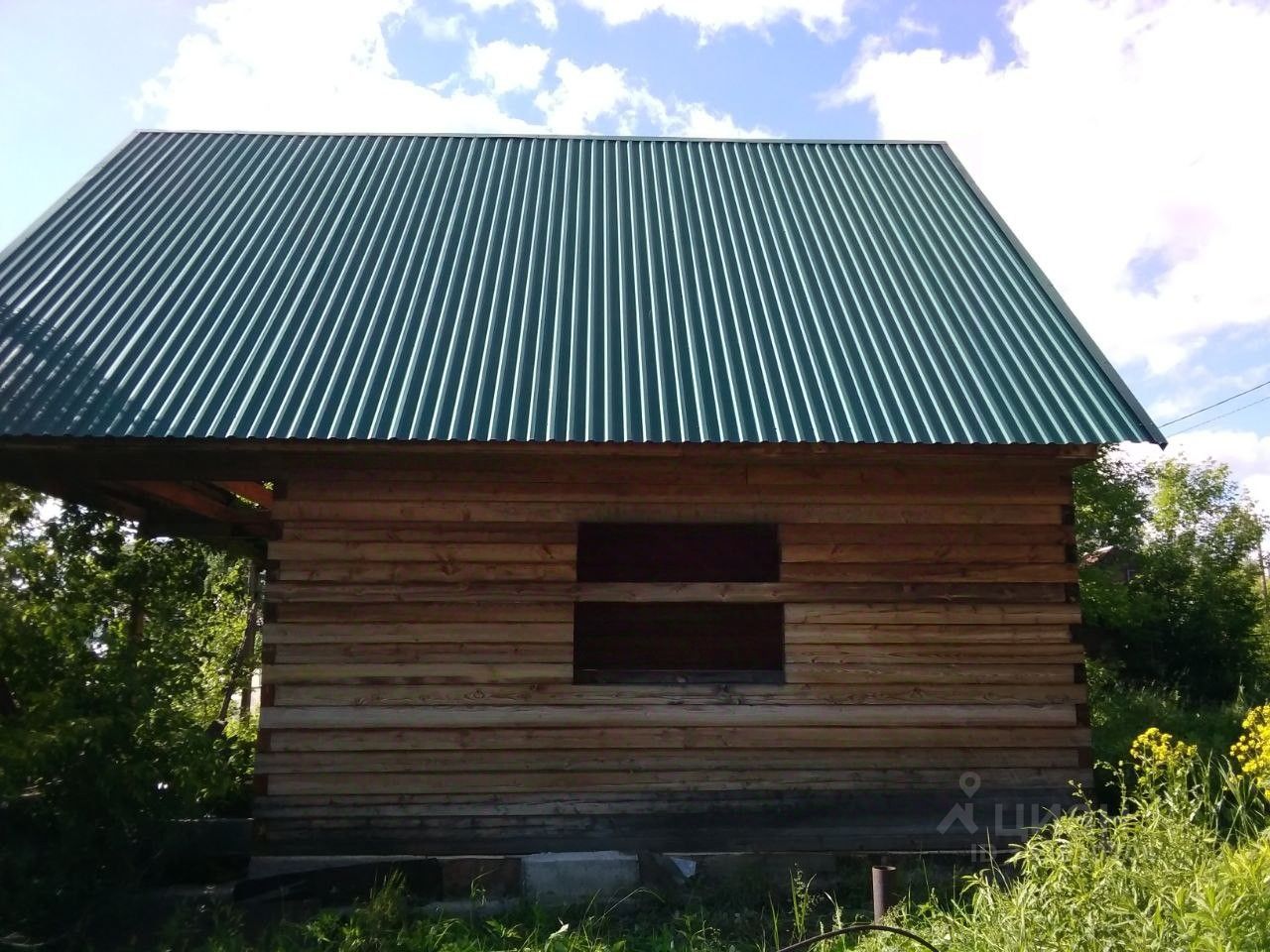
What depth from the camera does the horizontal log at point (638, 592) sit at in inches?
307

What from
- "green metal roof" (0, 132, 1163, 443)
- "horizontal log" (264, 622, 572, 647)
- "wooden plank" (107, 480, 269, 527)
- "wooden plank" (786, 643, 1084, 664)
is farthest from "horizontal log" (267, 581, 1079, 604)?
"wooden plank" (107, 480, 269, 527)

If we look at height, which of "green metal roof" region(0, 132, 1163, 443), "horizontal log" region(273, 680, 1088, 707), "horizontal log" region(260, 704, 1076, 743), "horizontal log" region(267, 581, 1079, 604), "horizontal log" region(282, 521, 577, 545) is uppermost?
"green metal roof" region(0, 132, 1163, 443)

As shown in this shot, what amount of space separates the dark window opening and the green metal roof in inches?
133

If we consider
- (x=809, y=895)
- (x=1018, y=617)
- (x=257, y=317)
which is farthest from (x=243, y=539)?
(x=1018, y=617)

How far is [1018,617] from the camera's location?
26.2ft

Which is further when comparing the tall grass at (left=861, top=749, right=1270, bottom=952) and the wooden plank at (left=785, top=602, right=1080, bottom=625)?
the wooden plank at (left=785, top=602, right=1080, bottom=625)

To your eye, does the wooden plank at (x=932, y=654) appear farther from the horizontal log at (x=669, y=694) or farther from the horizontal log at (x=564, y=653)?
the horizontal log at (x=669, y=694)

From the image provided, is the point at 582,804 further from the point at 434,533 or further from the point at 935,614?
the point at 935,614

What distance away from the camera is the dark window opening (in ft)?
39.3

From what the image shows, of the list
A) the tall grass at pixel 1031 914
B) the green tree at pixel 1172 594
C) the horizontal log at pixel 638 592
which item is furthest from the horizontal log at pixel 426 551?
the green tree at pixel 1172 594

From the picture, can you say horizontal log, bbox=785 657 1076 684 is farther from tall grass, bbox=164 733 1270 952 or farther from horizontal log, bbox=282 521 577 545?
horizontal log, bbox=282 521 577 545

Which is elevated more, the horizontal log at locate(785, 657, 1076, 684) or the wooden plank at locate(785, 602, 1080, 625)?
the wooden plank at locate(785, 602, 1080, 625)

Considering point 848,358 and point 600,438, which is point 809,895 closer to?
point 600,438

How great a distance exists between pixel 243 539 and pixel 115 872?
521cm
